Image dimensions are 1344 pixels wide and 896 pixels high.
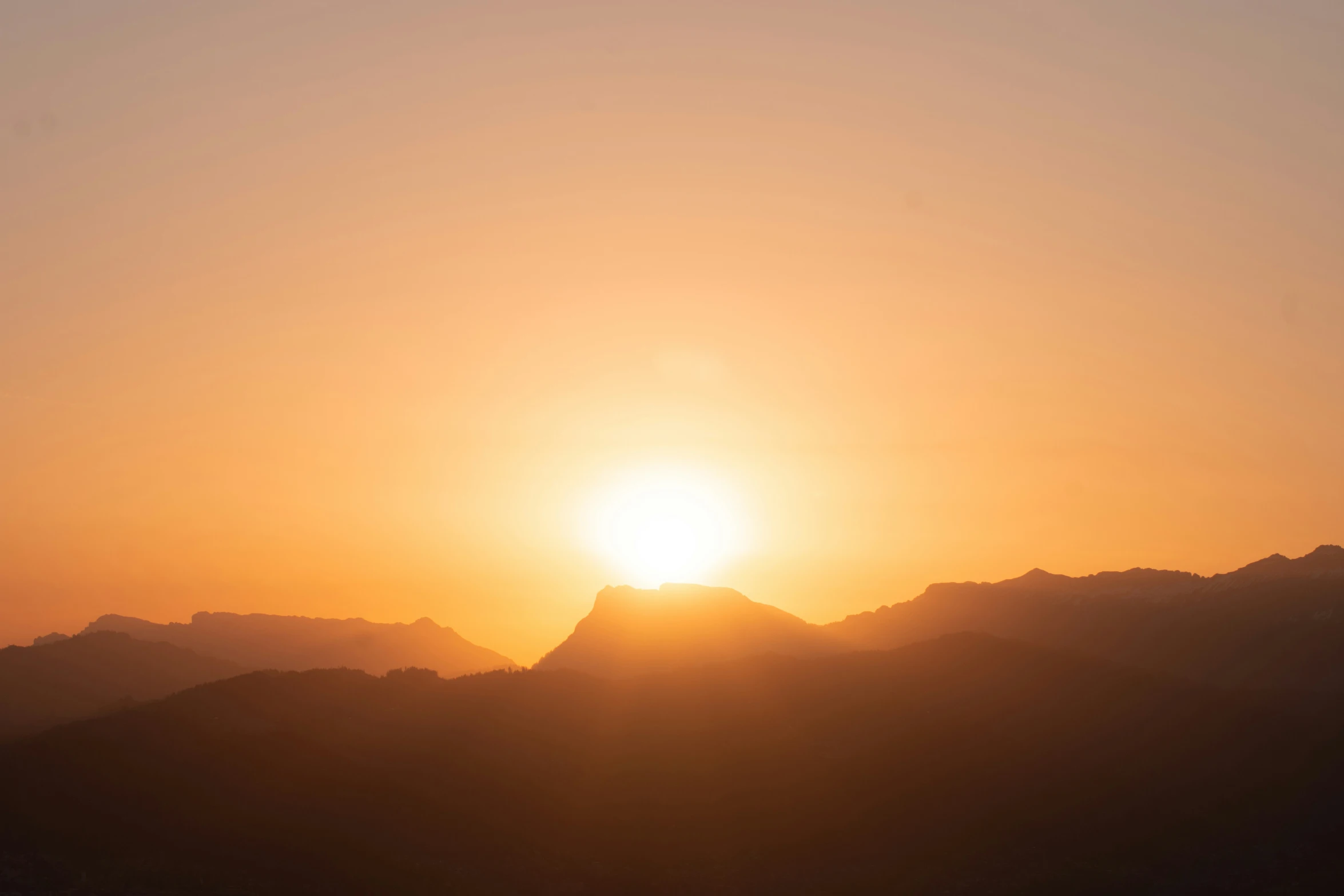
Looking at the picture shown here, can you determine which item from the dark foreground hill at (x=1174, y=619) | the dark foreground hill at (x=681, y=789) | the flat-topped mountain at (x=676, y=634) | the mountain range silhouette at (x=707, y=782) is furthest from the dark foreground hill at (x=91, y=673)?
the dark foreground hill at (x=1174, y=619)

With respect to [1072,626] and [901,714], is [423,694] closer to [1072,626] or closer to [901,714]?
[901,714]

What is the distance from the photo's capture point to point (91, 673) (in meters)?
116

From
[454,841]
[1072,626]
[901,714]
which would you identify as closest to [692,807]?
[454,841]

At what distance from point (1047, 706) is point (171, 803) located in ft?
160

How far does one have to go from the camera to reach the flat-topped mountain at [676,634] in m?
98.7

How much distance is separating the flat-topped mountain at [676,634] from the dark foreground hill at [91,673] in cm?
4101

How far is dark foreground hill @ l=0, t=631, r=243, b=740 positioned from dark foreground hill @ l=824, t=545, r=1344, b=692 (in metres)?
84.2

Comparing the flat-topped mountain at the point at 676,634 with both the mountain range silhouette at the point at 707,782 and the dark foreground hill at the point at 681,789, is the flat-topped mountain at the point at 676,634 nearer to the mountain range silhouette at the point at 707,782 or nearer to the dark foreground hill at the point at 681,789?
the mountain range silhouette at the point at 707,782

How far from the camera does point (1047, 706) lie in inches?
2311

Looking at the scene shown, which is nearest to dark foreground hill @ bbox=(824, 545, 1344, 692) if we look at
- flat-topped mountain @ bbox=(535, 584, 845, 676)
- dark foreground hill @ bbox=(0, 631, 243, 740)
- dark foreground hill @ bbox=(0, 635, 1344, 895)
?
flat-topped mountain @ bbox=(535, 584, 845, 676)

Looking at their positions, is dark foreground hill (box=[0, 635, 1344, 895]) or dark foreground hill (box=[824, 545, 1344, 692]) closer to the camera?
dark foreground hill (box=[0, 635, 1344, 895])

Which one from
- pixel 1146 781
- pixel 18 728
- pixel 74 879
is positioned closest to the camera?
pixel 74 879

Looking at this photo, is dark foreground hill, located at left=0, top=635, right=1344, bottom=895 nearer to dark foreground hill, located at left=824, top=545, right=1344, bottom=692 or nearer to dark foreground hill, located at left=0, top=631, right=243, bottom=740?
dark foreground hill, located at left=824, top=545, right=1344, bottom=692

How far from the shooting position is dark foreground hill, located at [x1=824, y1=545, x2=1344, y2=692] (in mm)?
80062
